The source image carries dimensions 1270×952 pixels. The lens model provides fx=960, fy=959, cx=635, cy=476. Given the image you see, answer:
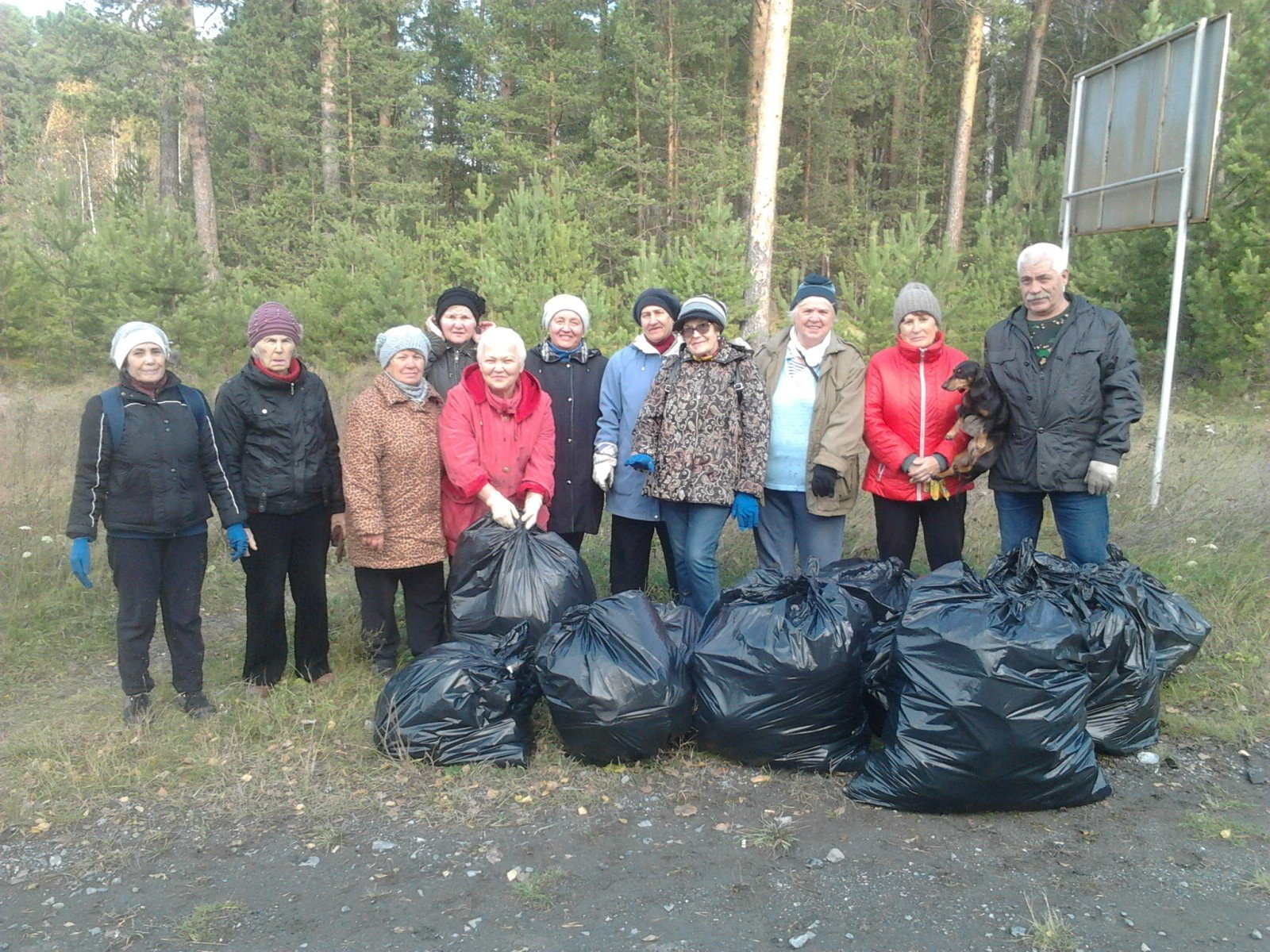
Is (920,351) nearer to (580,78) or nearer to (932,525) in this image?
(932,525)

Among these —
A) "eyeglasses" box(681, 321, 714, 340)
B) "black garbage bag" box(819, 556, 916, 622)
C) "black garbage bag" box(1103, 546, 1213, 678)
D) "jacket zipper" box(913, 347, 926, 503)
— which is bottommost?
"black garbage bag" box(1103, 546, 1213, 678)

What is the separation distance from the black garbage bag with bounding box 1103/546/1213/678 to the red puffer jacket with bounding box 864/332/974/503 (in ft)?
2.64

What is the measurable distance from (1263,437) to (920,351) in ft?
17.7

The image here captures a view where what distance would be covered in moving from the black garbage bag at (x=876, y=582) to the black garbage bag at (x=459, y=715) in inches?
50.9

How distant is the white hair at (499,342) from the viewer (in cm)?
407

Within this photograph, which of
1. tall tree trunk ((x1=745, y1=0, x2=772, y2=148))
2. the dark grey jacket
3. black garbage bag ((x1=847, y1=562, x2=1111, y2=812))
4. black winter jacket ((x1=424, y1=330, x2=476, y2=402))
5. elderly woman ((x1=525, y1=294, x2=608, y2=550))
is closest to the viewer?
black garbage bag ((x1=847, y1=562, x2=1111, y2=812))

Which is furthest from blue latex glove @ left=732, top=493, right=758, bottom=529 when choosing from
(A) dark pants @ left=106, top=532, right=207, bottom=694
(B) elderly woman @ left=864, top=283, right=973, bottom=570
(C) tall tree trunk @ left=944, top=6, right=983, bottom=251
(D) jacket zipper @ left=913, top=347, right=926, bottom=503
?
(C) tall tree trunk @ left=944, top=6, right=983, bottom=251

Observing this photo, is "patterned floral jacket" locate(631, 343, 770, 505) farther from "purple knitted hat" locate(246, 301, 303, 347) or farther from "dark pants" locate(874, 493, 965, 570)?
"purple knitted hat" locate(246, 301, 303, 347)

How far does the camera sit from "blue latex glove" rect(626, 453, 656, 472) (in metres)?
4.17

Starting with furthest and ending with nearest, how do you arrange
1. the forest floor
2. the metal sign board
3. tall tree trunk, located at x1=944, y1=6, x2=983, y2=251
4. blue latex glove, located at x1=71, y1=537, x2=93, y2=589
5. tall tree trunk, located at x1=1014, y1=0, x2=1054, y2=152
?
1. tall tree trunk, located at x1=1014, y1=0, x2=1054, y2=152
2. tall tree trunk, located at x1=944, y1=6, x2=983, y2=251
3. the metal sign board
4. blue latex glove, located at x1=71, y1=537, x2=93, y2=589
5. the forest floor

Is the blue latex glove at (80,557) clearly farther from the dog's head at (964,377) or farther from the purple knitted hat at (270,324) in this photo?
the dog's head at (964,377)

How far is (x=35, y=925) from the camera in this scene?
8.56 ft

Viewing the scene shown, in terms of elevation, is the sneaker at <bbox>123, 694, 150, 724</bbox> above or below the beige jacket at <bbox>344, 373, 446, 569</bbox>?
below

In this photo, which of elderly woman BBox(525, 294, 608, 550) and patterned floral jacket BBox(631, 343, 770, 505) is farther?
elderly woman BBox(525, 294, 608, 550)
